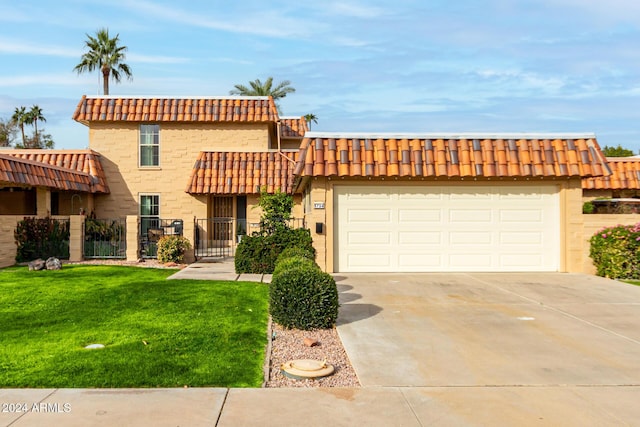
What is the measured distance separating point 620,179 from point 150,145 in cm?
2125

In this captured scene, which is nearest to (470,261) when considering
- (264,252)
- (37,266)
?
(264,252)

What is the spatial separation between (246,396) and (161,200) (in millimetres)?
20509

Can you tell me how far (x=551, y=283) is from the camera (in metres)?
12.9

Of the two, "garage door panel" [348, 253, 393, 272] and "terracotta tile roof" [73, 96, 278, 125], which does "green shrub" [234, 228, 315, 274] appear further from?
"terracotta tile roof" [73, 96, 278, 125]

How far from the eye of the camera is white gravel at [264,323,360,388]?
569 centimetres

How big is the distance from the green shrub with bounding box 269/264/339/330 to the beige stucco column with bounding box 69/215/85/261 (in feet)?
39.5

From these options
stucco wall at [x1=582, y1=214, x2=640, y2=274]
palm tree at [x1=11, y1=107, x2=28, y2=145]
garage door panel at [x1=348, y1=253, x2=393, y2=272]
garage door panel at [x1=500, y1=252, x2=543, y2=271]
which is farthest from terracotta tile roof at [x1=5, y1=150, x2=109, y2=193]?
palm tree at [x1=11, y1=107, x2=28, y2=145]

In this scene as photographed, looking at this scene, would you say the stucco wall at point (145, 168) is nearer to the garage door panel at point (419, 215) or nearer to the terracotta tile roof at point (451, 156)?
the terracotta tile roof at point (451, 156)

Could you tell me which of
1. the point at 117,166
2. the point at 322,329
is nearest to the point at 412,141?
the point at 322,329

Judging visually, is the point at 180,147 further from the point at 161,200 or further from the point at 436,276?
the point at 436,276

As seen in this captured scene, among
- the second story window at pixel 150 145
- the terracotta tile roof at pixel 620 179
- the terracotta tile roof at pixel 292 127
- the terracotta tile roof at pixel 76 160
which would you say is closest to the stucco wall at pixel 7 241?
the terracotta tile roof at pixel 76 160

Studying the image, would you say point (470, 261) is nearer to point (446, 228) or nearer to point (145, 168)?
point (446, 228)

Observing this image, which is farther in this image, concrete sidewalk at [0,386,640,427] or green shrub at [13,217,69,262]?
green shrub at [13,217,69,262]

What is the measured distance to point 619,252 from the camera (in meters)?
13.8
